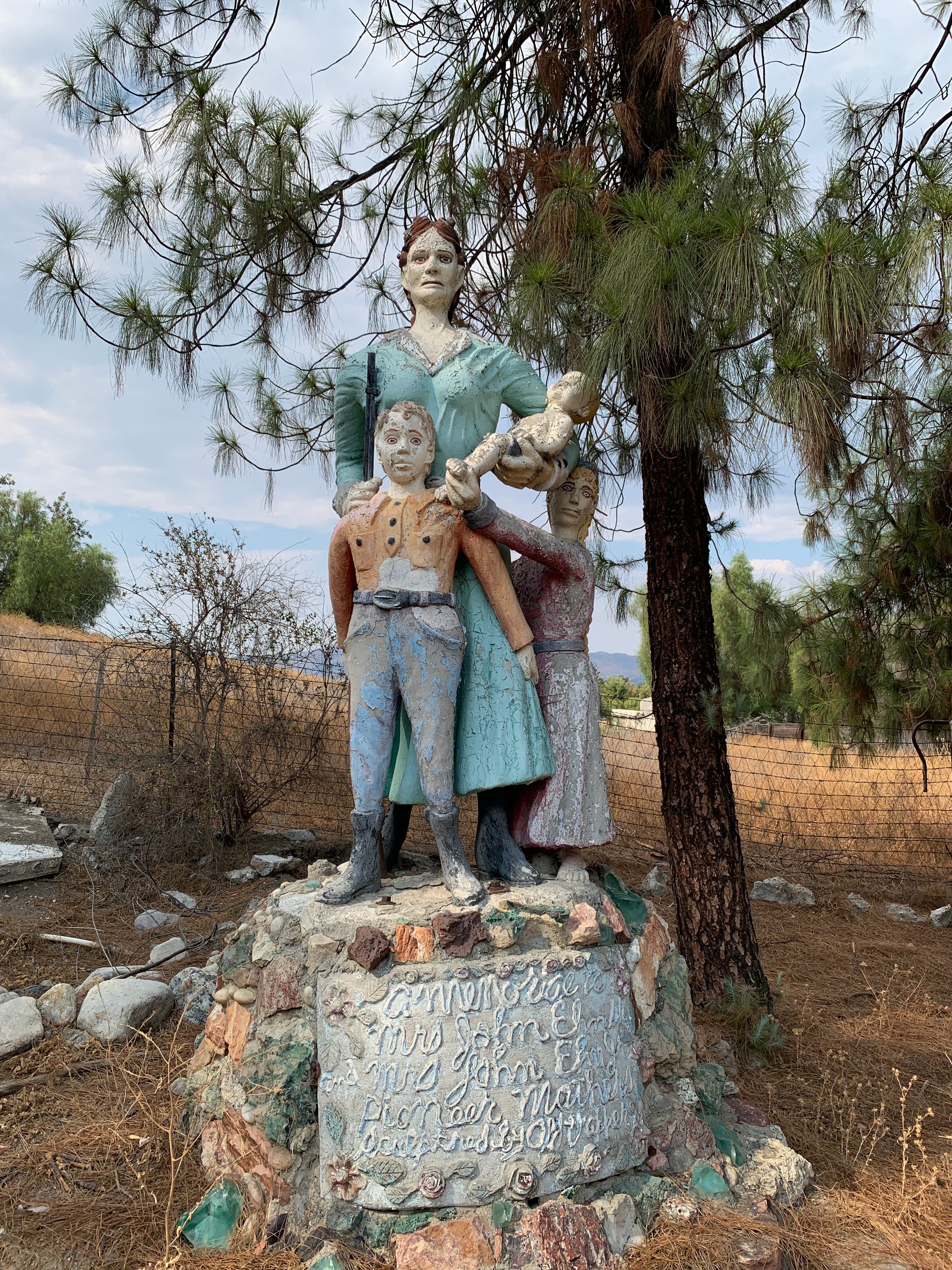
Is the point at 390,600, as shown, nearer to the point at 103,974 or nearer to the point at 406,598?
the point at 406,598

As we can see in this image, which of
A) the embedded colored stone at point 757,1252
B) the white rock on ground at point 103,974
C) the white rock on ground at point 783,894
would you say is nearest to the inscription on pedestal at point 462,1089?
the embedded colored stone at point 757,1252

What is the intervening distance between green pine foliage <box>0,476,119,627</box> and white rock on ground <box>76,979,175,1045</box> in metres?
16.9

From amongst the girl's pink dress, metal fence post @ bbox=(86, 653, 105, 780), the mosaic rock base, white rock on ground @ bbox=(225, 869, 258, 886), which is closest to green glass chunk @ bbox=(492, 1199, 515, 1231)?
the mosaic rock base

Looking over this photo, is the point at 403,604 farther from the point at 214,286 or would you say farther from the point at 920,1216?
the point at 214,286

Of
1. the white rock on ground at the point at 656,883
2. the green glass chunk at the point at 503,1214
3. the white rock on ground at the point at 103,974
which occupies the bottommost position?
the green glass chunk at the point at 503,1214

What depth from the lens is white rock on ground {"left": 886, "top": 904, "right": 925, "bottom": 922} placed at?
5723 mm

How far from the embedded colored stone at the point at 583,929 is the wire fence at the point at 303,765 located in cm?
376

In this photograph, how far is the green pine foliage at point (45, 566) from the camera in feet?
67.3

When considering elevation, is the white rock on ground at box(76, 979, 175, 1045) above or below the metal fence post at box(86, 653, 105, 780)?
below

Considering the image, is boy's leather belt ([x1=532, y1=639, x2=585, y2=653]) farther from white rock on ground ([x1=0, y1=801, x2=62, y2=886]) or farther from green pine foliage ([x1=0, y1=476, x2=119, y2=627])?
green pine foliage ([x1=0, y1=476, x2=119, y2=627])

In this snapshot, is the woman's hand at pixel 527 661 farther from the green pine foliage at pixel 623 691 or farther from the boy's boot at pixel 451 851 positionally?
the green pine foliage at pixel 623 691

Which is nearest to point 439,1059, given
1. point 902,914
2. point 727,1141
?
point 727,1141

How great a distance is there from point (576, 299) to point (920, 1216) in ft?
9.14

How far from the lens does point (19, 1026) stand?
3414 mm
